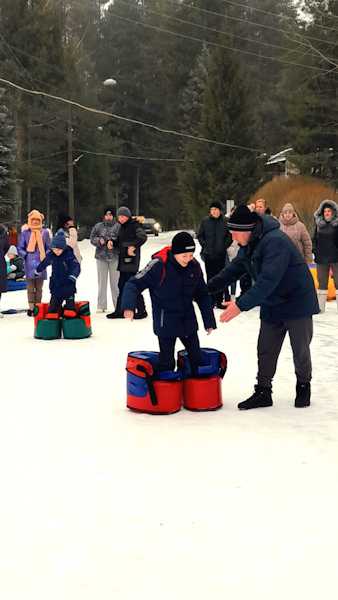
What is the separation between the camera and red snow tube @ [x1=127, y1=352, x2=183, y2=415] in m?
6.50

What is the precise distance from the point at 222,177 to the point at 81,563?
1790 inches

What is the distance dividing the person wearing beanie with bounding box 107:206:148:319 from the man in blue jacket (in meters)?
5.65

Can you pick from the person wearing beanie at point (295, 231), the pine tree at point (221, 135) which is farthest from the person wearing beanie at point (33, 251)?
the pine tree at point (221, 135)

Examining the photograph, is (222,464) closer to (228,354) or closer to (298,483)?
(298,483)

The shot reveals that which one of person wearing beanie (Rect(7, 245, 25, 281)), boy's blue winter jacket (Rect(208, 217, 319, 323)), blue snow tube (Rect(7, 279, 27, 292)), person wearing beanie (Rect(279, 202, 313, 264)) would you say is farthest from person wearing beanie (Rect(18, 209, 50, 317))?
boy's blue winter jacket (Rect(208, 217, 319, 323))

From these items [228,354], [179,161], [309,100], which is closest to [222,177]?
[309,100]

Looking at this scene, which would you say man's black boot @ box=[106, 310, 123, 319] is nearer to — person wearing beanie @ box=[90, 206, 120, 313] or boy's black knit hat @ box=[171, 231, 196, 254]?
person wearing beanie @ box=[90, 206, 120, 313]

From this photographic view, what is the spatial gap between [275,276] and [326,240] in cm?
661

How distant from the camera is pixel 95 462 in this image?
5.22 m

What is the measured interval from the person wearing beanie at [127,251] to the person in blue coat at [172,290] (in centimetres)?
568

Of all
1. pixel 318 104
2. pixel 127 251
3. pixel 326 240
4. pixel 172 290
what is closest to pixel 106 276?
pixel 127 251

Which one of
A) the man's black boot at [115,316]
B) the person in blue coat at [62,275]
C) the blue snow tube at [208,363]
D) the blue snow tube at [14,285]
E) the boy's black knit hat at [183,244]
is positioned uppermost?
the boy's black knit hat at [183,244]

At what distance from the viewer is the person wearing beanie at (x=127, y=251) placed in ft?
40.7

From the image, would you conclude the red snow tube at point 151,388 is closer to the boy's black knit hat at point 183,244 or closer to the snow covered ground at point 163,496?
the snow covered ground at point 163,496
